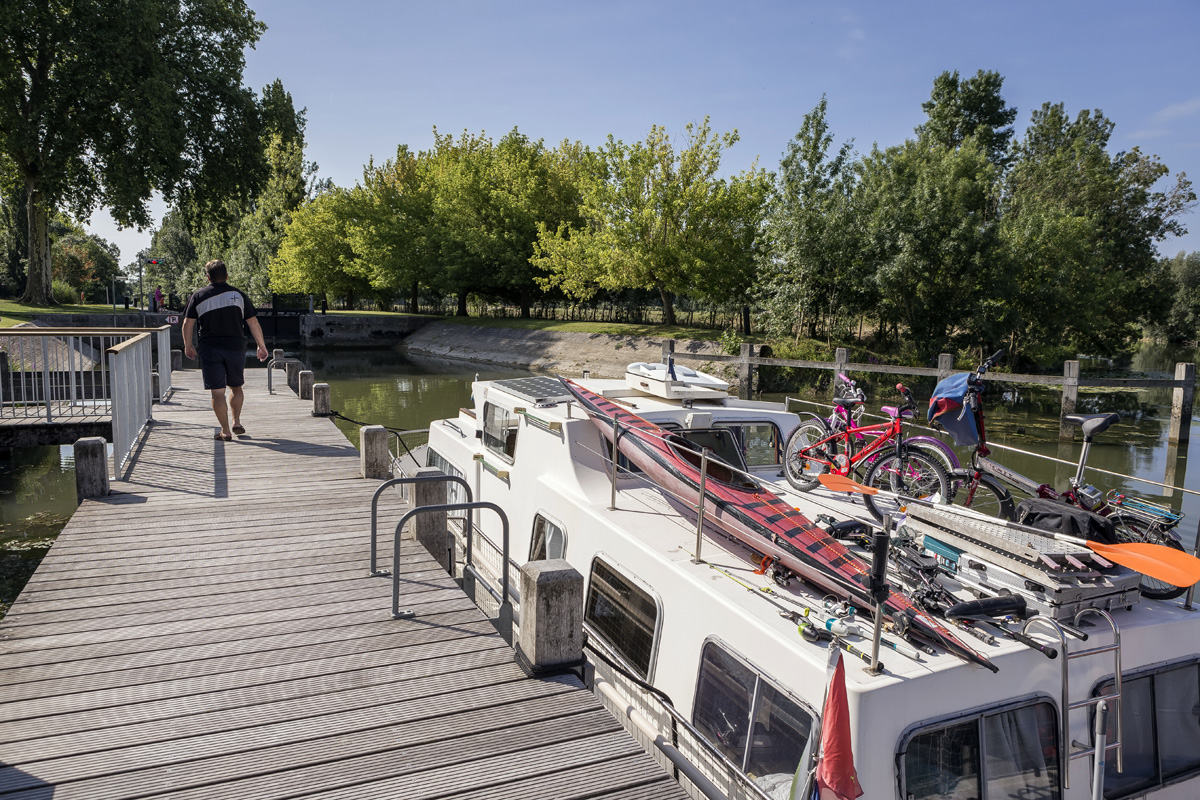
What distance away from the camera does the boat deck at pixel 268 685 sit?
132 inches

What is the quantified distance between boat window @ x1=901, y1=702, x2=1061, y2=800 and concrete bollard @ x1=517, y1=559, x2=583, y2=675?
186 cm

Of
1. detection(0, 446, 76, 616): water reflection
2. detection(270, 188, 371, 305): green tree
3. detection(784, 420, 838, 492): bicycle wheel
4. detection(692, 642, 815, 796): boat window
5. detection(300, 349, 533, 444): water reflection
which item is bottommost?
detection(0, 446, 76, 616): water reflection

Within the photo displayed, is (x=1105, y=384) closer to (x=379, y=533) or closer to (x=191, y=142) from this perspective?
(x=379, y=533)

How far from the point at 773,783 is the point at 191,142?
43047 millimetres

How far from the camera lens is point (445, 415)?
2353 cm

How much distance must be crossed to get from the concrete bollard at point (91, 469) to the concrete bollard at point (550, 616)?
5.36m

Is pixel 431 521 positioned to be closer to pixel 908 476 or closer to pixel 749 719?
pixel 749 719

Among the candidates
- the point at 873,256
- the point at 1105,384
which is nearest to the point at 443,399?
the point at 873,256

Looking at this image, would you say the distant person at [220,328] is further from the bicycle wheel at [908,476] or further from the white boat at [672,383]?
the bicycle wheel at [908,476]

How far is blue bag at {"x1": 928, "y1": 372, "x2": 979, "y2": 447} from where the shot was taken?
6.67 metres

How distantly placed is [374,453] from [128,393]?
11.4 feet

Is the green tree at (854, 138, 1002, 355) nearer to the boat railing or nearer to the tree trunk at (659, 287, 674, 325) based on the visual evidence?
the tree trunk at (659, 287, 674, 325)

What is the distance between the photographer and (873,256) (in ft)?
97.6

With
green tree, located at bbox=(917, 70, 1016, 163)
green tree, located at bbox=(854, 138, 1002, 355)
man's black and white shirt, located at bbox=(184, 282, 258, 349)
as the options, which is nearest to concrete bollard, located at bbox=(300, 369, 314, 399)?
man's black and white shirt, located at bbox=(184, 282, 258, 349)
